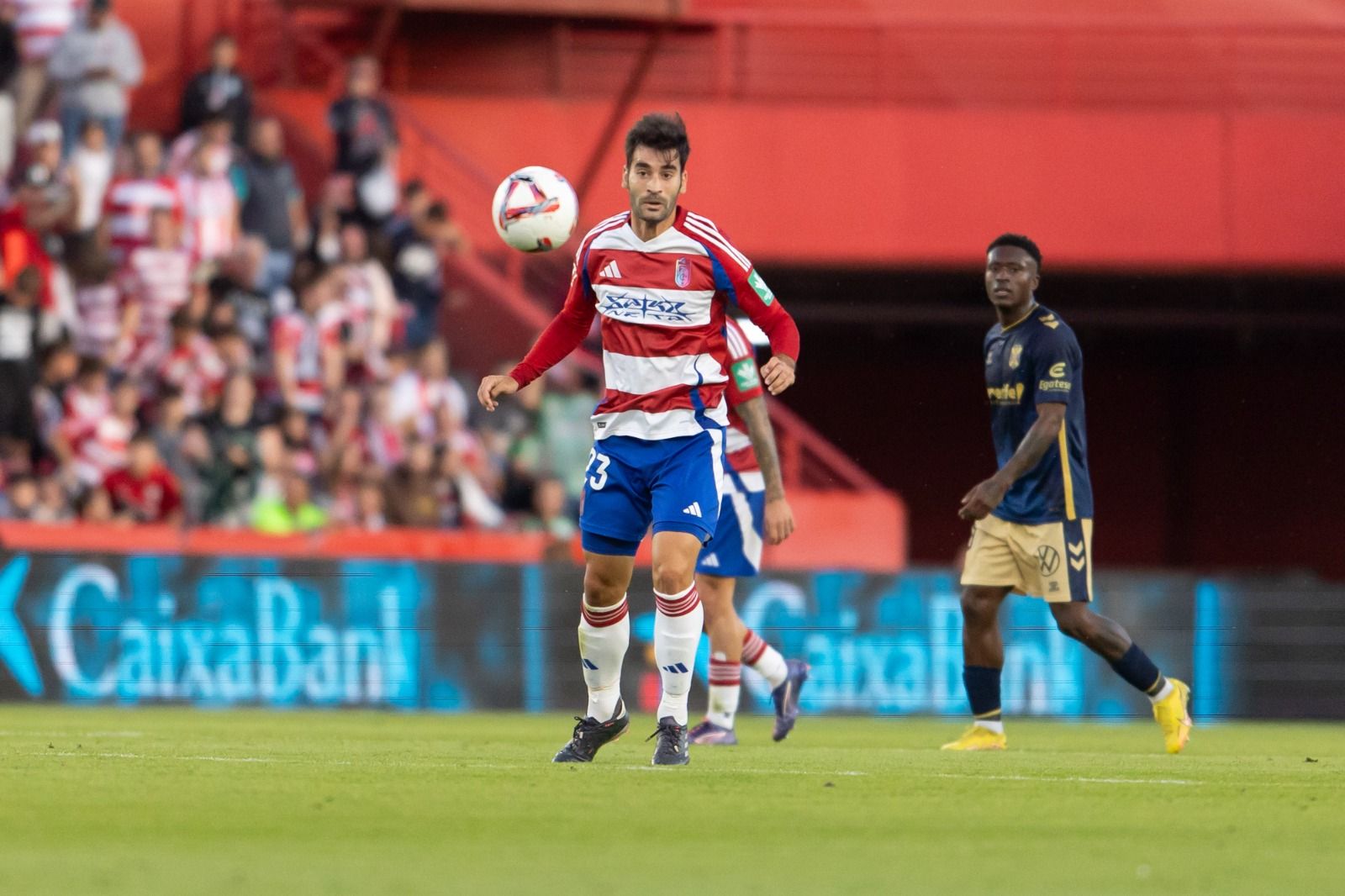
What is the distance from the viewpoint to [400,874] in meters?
5.05

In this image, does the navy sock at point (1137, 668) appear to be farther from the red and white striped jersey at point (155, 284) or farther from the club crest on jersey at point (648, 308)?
the red and white striped jersey at point (155, 284)

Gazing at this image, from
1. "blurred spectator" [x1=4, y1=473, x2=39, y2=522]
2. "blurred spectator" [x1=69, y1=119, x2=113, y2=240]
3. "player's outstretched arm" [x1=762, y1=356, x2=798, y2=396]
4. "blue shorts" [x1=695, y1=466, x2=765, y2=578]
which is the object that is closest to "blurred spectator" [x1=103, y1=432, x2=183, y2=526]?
"blurred spectator" [x1=4, y1=473, x2=39, y2=522]

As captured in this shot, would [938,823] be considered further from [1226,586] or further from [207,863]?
[1226,586]

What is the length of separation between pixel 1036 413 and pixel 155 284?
879 centimetres

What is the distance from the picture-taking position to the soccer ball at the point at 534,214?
9.05 meters

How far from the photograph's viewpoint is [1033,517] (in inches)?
403

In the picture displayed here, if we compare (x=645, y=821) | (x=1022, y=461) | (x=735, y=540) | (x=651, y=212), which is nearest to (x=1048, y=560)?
(x=1022, y=461)

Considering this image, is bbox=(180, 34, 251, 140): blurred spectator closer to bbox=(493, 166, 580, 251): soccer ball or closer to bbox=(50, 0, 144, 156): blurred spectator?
bbox=(50, 0, 144, 156): blurred spectator

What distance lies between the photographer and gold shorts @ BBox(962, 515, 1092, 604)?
33.3 ft

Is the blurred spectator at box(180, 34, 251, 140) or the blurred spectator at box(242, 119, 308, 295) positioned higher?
the blurred spectator at box(180, 34, 251, 140)

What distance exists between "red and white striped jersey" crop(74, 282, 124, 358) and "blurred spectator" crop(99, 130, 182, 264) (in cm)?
49

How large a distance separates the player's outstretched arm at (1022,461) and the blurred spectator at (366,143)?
924 centimetres

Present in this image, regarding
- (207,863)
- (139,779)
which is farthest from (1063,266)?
(207,863)

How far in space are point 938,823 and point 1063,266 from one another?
54.1 feet
